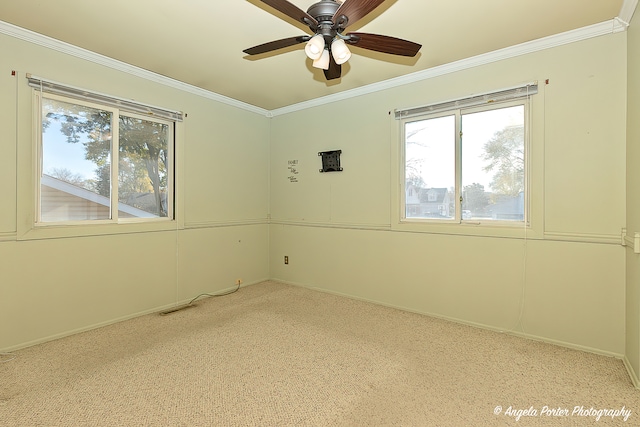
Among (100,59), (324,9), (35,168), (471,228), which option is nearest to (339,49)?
(324,9)

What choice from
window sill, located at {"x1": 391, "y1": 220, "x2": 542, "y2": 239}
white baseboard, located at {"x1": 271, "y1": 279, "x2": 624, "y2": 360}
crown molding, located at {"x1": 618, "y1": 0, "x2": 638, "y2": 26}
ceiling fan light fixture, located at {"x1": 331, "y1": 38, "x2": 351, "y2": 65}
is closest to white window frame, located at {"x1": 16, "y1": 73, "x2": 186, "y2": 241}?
ceiling fan light fixture, located at {"x1": 331, "y1": 38, "x2": 351, "y2": 65}

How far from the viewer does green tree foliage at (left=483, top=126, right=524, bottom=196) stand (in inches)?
110

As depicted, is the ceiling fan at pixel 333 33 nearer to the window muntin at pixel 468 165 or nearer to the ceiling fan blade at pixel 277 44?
the ceiling fan blade at pixel 277 44

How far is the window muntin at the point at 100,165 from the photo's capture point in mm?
2703

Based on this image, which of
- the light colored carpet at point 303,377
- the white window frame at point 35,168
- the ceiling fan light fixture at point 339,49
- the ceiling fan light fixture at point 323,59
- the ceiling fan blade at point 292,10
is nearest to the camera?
the ceiling fan blade at point 292,10

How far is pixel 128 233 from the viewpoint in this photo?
3150mm

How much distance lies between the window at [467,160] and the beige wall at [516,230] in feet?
0.40

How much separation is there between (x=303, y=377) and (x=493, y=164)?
2.53 m

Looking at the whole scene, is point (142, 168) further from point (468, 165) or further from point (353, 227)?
point (468, 165)

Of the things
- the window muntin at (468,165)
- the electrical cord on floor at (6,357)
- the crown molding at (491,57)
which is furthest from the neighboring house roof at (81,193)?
the window muntin at (468,165)

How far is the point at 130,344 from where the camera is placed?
258 centimetres

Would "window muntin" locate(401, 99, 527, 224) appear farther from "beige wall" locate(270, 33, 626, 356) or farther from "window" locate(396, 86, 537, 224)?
"beige wall" locate(270, 33, 626, 356)

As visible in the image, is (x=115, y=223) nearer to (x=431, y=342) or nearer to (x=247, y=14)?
(x=247, y=14)

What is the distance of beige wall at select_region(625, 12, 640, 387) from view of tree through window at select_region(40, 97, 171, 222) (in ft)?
13.8
